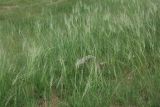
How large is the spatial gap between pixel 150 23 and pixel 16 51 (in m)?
2.02

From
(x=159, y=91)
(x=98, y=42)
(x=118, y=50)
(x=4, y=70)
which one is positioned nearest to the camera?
(x=159, y=91)

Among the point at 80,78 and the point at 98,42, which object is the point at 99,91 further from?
the point at 98,42

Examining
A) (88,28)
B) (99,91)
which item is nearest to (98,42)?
(88,28)

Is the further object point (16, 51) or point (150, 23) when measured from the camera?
point (16, 51)

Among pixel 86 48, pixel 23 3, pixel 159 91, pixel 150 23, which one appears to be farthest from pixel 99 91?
pixel 23 3

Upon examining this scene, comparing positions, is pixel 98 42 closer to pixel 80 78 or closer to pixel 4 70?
pixel 80 78

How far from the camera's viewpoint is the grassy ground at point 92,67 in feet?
12.0

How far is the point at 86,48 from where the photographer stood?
179 inches

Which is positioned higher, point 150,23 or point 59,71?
point 150,23

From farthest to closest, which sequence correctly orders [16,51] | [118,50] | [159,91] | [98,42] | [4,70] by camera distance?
1. [16,51]
2. [98,42]
3. [118,50]
4. [4,70]
5. [159,91]

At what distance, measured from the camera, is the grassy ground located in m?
3.66

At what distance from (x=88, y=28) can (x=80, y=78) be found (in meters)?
1.08

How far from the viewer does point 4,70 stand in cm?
391

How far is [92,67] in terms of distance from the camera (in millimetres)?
3955
